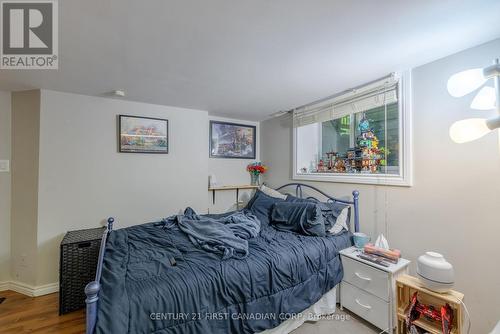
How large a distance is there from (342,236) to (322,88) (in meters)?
1.62

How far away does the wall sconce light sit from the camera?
1296 millimetres

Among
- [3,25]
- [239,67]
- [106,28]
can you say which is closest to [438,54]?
[239,67]

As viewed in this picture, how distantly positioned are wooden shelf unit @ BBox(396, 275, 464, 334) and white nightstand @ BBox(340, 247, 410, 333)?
5cm

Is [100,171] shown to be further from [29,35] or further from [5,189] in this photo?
[29,35]

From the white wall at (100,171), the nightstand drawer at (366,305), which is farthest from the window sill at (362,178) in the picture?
the white wall at (100,171)

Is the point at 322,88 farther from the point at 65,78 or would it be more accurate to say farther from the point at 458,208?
the point at 65,78

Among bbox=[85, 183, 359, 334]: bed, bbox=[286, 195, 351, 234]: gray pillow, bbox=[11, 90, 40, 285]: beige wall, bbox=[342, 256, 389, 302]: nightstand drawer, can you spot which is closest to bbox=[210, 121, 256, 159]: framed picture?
bbox=[85, 183, 359, 334]: bed

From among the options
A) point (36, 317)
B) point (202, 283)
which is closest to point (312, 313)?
point (202, 283)

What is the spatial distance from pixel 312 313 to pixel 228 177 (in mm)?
2338

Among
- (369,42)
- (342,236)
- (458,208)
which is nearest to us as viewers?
(369,42)

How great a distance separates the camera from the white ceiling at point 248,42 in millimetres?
1233

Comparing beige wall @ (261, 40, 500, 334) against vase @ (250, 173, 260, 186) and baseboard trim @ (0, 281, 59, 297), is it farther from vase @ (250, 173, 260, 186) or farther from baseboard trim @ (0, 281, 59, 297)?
baseboard trim @ (0, 281, 59, 297)

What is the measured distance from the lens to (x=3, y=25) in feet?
4.45

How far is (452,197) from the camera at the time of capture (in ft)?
5.81
